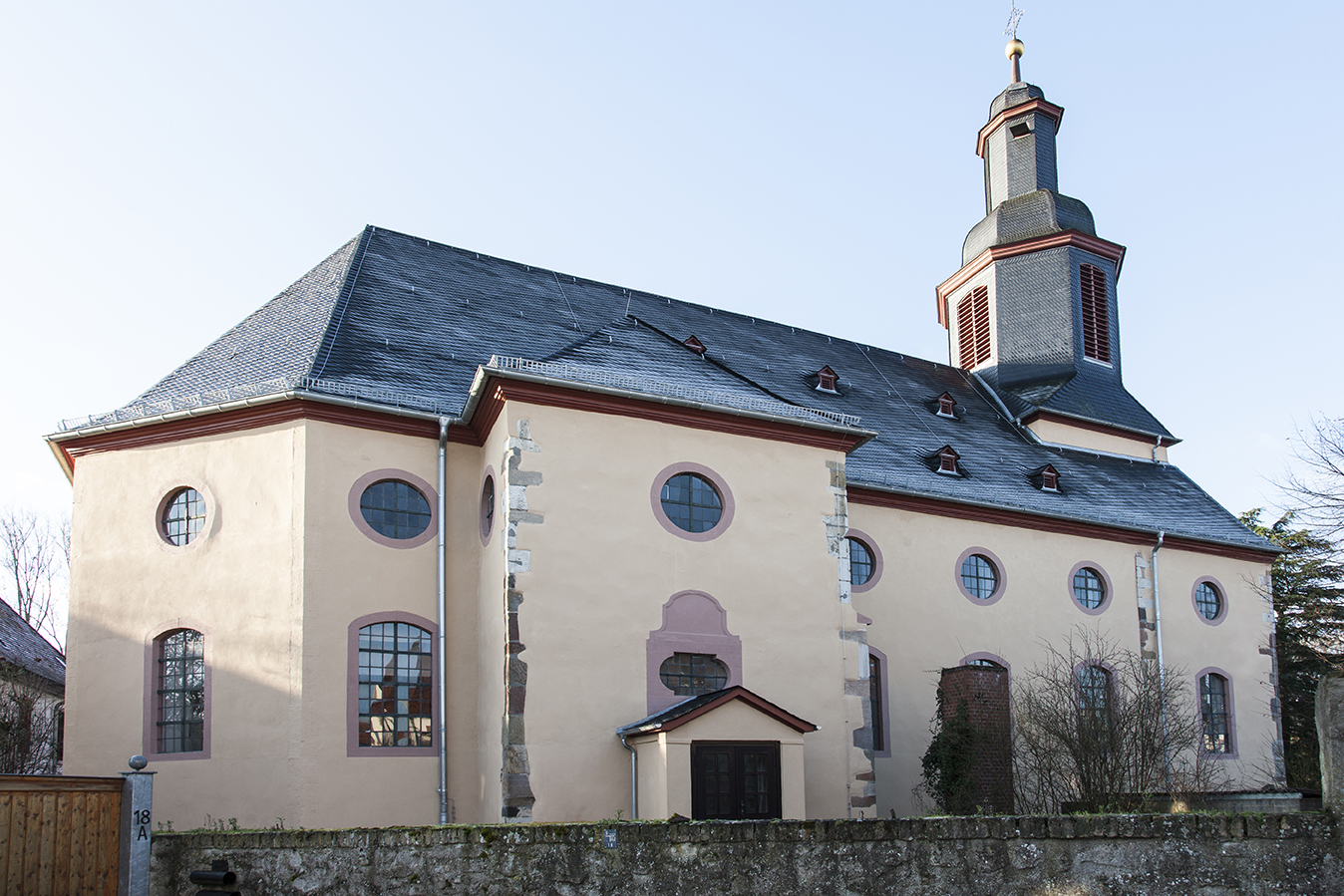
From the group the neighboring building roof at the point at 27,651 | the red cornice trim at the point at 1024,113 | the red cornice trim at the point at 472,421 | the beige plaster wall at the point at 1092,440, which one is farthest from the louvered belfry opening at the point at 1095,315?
the neighboring building roof at the point at 27,651

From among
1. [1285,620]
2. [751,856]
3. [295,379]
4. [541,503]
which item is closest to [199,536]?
[295,379]

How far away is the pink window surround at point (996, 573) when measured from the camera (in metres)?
18.8

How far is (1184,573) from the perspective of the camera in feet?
70.3

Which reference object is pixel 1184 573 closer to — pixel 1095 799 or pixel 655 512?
pixel 1095 799

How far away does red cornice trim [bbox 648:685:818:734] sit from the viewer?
40.6 ft

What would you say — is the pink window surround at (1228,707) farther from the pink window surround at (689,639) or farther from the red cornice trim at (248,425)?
the red cornice trim at (248,425)

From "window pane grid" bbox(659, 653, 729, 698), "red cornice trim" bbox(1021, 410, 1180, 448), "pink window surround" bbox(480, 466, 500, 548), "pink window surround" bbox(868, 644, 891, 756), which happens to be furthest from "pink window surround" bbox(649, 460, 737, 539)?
"red cornice trim" bbox(1021, 410, 1180, 448)

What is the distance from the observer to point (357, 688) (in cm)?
1353

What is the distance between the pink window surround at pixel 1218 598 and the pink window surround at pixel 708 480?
36.8 ft

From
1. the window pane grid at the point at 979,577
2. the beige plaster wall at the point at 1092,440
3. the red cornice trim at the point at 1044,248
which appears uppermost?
the red cornice trim at the point at 1044,248

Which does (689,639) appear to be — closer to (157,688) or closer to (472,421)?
(472,421)

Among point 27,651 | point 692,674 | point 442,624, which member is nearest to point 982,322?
point 692,674

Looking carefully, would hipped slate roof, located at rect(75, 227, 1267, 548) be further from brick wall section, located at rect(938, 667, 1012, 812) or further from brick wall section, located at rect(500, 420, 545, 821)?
brick wall section, located at rect(938, 667, 1012, 812)

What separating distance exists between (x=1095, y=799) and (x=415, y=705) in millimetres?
Result: 7816
